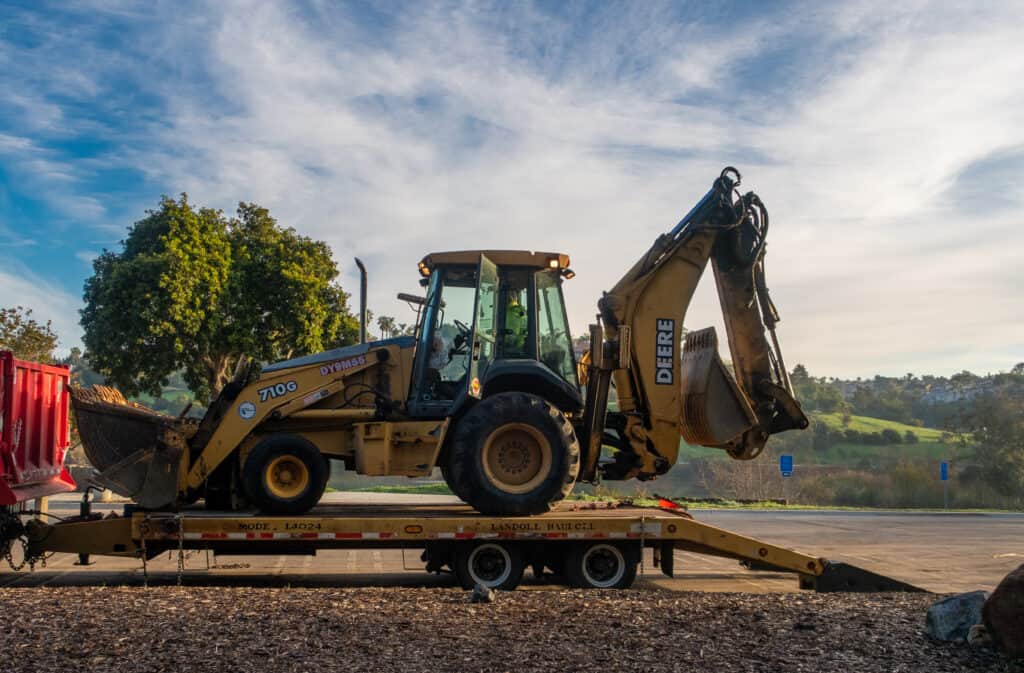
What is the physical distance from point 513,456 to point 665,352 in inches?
89.7

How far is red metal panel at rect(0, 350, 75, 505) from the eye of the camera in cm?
1045

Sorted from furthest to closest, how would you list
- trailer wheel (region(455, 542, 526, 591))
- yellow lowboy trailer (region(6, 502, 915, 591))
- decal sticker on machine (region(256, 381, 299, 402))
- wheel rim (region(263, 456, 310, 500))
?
decal sticker on machine (region(256, 381, 299, 402)), wheel rim (region(263, 456, 310, 500)), trailer wheel (region(455, 542, 526, 591)), yellow lowboy trailer (region(6, 502, 915, 591))

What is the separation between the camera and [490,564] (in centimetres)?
1040

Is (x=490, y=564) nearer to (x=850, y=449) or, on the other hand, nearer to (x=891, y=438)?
(x=850, y=449)

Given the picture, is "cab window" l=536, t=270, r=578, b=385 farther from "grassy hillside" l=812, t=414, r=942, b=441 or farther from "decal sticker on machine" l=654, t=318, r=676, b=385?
"grassy hillside" l=812, t=414, r=942, b=441

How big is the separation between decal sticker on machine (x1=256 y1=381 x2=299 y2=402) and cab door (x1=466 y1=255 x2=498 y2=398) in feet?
7.24

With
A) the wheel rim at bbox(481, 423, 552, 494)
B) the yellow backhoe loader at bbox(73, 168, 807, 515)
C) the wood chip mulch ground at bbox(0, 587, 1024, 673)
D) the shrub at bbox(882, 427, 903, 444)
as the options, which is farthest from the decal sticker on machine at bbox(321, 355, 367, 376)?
the shrub at bbox(882, 427, 903, 444)

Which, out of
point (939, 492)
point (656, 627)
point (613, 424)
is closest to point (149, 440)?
point (613, 424)

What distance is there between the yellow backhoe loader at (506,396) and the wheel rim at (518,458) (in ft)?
0.05

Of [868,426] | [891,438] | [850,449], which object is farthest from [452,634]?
[868,426]

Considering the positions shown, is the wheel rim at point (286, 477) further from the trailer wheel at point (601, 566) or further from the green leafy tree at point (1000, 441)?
the green leafy tree at point (1000, 441)

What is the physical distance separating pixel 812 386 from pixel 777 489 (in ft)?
170

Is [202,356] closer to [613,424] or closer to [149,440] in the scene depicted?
[149,440]

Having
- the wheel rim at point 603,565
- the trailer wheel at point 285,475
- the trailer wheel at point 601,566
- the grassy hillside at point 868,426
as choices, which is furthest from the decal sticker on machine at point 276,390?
the grassy hillside at point 868,426
